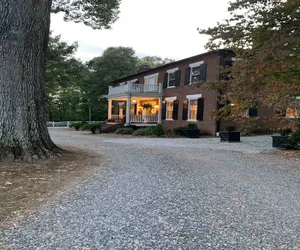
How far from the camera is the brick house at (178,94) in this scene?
58.4 ft

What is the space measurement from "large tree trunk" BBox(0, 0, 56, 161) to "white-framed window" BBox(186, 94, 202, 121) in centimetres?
1328

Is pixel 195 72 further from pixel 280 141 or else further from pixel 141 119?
pixel 280 141

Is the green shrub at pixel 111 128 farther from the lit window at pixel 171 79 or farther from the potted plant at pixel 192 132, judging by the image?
the potted plant at pixel 192 132

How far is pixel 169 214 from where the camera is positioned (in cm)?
371

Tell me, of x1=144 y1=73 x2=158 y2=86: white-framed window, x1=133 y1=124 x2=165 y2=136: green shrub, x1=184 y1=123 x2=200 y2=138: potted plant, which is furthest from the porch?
x1=184 y1=123 x2=200 y2=138: potted plant

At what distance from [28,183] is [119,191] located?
1708 millimetres

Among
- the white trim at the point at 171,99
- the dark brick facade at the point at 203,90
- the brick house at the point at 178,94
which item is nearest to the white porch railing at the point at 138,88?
the brick house at the point at 178,94

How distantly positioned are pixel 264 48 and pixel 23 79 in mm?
6756

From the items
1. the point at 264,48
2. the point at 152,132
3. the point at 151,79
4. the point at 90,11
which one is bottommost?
the point at 152,132

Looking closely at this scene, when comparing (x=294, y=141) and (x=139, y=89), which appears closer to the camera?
(x=294, y=141)

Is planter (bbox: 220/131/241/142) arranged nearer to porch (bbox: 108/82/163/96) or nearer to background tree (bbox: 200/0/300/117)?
background tree (bbox: 200/0/300/117)

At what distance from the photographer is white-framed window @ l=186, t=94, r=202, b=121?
19.4 m

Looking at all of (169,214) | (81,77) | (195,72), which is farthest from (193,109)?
(169,214)

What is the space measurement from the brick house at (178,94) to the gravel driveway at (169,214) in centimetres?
1175
